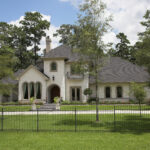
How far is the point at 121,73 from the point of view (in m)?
30.5

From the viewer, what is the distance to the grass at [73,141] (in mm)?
8570

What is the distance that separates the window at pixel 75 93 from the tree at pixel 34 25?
21.2 metres

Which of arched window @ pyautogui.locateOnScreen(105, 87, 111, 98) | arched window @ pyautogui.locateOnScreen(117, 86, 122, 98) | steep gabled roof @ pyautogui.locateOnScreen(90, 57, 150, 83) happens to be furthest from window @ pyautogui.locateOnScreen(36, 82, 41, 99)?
arched window @ pyautogui.locateOnScreen(117, 86, 122, 98)

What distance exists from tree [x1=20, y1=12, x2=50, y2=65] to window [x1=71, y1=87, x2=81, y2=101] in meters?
21.2

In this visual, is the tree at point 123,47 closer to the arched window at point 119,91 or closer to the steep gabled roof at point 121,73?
the steep gabled roof at point 121,73

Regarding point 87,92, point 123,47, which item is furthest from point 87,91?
point 123,47

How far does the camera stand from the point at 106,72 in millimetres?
31188

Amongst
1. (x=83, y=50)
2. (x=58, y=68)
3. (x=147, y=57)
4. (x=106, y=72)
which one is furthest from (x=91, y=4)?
(x=106, y=72)

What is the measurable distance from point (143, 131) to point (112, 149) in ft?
13.7

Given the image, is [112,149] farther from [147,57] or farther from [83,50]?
[83,50]

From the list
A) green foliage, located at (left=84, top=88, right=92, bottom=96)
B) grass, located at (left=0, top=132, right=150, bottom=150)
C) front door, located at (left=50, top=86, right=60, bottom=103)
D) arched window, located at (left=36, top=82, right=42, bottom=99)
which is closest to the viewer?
grass, located at (left=0, top=132, right=150, bottom=150)

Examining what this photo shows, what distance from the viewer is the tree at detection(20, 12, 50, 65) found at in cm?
4603

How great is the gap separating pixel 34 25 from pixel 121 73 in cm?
2684

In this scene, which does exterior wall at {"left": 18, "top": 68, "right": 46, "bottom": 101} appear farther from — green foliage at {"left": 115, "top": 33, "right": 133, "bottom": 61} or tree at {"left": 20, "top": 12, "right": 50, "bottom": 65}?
green foliage at {"left": 115, "top": 33, "right": 133, "bottom": 61}
